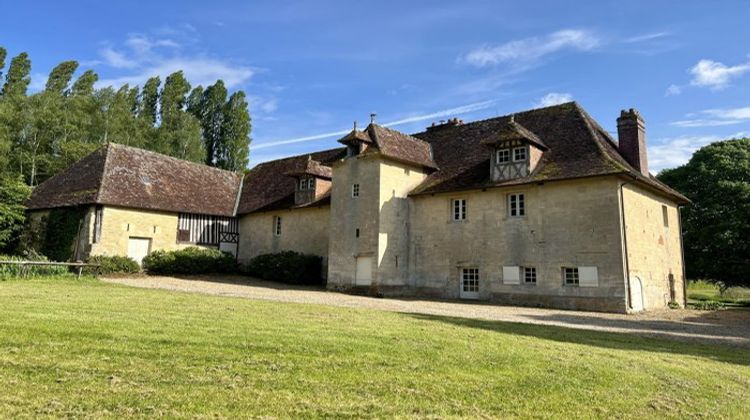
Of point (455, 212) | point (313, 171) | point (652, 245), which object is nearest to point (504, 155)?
point (455, 212)

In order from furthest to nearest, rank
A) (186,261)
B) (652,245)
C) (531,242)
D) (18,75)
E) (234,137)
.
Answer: (234,137) < (18,75) < (186,261) < (652,245) < (531,242)

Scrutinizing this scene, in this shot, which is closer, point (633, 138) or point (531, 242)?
point (531, 242)

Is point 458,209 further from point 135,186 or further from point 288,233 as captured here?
point 135,186

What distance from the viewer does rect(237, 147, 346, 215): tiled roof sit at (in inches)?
1054

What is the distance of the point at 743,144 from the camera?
1088 inches

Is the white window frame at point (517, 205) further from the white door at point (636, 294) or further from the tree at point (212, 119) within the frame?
the tree at point (212, 119)

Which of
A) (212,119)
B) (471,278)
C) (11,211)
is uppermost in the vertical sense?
(212,119)

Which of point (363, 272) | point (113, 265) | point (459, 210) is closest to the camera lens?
point (459, 210)

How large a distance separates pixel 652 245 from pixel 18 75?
48452 mm

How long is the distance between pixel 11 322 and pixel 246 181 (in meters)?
23.9

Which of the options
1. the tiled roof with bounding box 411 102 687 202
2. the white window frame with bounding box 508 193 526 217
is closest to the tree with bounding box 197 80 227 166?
the tiled roof with bounding box 411 102 687 202

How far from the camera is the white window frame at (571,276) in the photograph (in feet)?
55.4

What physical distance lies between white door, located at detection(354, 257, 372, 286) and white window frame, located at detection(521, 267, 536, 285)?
6.04 m

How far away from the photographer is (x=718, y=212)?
2584cm
